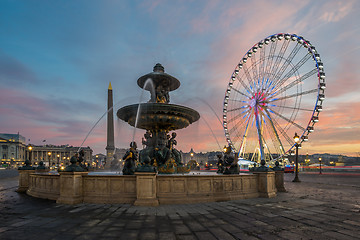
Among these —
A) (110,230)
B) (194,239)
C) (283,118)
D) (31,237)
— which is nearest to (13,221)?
(31,237)

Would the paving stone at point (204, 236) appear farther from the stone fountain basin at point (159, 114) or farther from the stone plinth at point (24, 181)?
the stone plinth at point (24, 181)

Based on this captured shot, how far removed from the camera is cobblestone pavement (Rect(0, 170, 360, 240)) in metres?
4.70

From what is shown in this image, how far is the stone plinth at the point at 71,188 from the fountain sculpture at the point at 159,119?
3.54 meters

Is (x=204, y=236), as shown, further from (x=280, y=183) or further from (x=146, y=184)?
(x=280, y=183)

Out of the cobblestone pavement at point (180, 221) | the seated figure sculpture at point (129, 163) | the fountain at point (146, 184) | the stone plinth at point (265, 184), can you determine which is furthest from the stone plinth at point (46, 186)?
the stone plinth at point (265, 184)

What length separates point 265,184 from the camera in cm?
934

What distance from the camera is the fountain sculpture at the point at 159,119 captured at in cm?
1168

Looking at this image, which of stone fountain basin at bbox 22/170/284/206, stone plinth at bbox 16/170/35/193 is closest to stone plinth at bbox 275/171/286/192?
stone fountain basin at bbox 22/170/284/206

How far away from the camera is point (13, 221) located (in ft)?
18.6

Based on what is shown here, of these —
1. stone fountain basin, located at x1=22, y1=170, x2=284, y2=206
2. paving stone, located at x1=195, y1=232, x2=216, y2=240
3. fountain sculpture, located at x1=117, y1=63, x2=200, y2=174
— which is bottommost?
paving stone, located at x1=195, y1=232, x2=216, y2=240

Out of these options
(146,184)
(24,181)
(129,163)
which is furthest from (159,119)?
(24,181)

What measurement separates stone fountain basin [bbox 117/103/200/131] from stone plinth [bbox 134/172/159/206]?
4.57 m

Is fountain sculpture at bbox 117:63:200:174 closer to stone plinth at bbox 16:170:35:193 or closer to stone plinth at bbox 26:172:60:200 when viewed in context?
stone plinth at bbox 26:172:60:200

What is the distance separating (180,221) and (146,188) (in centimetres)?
223
